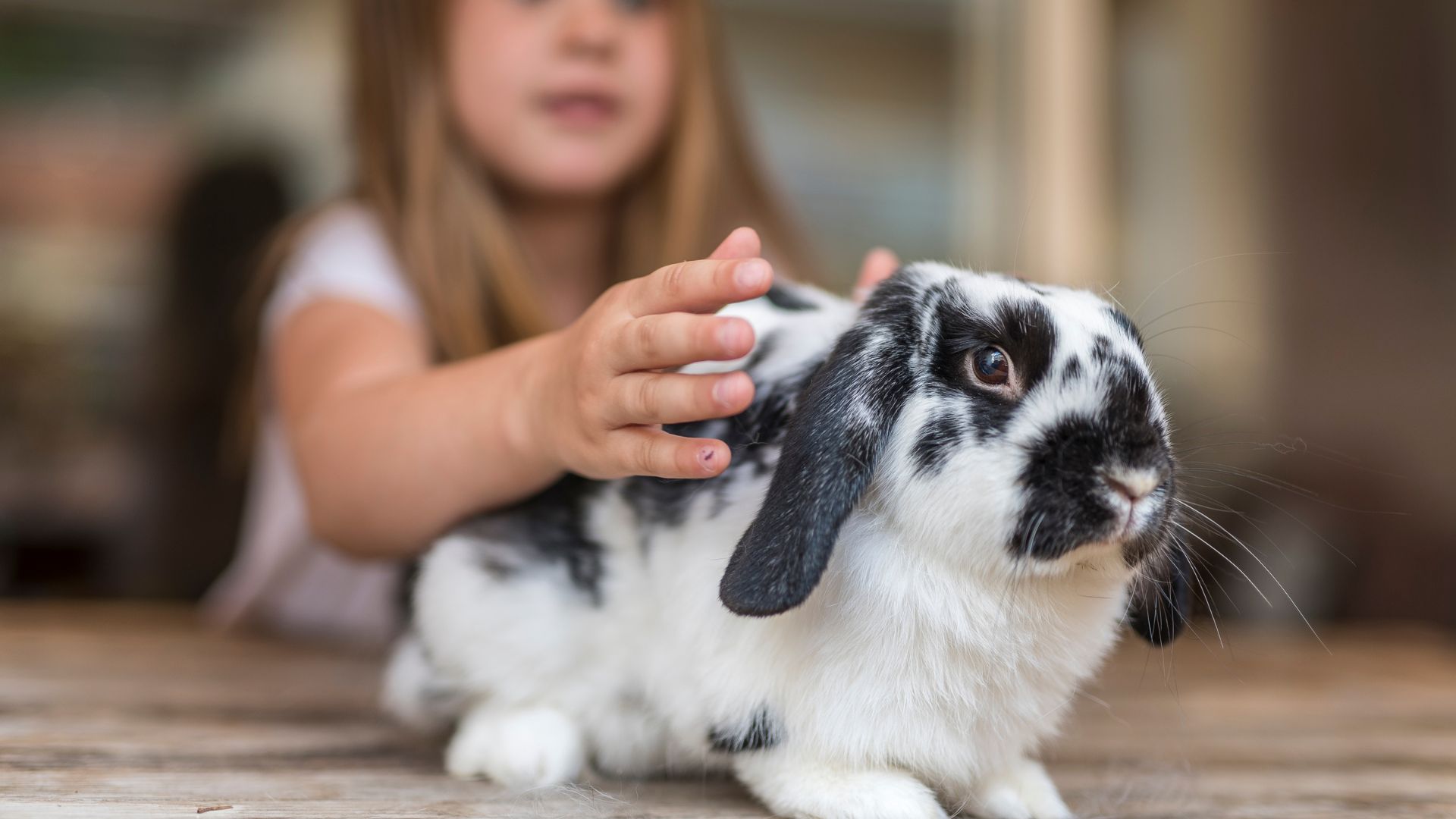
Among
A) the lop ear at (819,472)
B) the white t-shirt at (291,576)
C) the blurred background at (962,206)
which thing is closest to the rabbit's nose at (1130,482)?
the lop ear at (819,472)

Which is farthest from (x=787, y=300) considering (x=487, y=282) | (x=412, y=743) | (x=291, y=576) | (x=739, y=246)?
(x=291, y=576)

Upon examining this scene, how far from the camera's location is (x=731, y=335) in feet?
1.95

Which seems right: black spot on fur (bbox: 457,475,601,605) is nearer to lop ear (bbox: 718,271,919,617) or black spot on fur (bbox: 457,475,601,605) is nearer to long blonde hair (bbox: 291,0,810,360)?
lop ear (bbox: 718,271,919,617)

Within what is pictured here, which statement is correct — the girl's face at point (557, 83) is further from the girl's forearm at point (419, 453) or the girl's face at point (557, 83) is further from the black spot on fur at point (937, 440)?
the black spot on fur at point (937, 440)

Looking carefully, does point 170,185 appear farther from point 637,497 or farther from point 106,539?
point 637,497

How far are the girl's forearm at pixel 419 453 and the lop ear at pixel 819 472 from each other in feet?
0.73

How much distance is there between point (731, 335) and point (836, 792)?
249 millimetres

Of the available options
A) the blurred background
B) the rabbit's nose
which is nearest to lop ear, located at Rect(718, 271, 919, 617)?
the rabbit's nose

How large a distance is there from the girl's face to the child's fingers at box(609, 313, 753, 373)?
0.64 m

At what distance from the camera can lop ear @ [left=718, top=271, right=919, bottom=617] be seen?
A: 57 cm

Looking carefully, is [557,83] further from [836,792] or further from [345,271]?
[836,792]

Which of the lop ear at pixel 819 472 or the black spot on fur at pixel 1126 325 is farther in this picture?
the black spot on fur at pixel 1126 325

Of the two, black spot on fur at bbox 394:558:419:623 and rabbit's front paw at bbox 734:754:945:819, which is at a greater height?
black spot on fur at bbox 394:558:419:623

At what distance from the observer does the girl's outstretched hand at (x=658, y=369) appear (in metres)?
0.60
